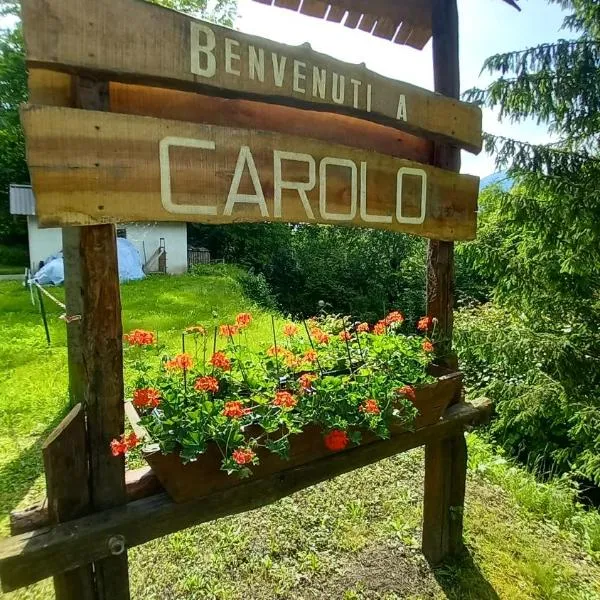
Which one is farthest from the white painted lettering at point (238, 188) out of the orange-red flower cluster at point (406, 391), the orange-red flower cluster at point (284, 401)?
the orange-red flower cluster at point (406, 391)

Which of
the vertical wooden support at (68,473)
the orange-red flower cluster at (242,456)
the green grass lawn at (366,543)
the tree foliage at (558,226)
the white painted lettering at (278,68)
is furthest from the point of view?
the tree foliage at (558,226)

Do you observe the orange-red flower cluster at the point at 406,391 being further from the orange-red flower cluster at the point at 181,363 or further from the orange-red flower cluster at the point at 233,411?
the orange-red flower cluster at the point at 181,363

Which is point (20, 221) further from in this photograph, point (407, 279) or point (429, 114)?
point (429, 114)

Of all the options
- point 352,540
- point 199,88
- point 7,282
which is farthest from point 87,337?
point 7,282

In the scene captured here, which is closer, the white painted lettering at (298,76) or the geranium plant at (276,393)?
the geranium plant at (276,393)

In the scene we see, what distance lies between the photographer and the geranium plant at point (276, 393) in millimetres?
1460

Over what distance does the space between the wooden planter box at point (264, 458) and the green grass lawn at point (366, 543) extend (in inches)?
38.6

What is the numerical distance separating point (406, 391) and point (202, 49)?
4.90ft

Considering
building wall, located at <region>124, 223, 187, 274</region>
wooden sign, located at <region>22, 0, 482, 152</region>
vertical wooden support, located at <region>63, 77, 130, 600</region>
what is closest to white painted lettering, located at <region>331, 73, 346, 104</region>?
wooden sign, located at <region>22, 0, 482, 152</region>

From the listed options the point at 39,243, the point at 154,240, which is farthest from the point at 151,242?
the point at 39,243

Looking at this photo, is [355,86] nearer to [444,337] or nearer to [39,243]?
[444,337]

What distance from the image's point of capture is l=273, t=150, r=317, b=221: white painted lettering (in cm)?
159

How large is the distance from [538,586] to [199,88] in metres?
2.99

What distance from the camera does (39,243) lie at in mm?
15820
